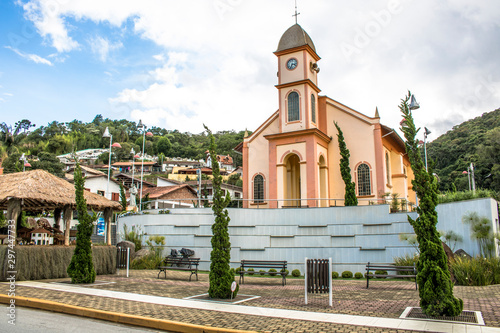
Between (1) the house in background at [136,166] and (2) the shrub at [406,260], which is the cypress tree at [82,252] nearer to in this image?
(2) the shrub at [406,260]

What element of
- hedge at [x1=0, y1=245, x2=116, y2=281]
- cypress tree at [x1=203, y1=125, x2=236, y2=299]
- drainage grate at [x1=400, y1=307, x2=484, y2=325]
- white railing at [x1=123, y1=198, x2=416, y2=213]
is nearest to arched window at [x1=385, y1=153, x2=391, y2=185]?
white railing at [x1=123, y1=198, x2=416, y2=213]

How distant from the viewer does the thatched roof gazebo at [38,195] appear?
599 inches

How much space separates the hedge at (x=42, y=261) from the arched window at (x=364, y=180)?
17.7m

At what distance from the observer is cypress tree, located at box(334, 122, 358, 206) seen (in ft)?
79.5

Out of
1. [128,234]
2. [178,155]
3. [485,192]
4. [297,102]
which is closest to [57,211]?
[128,234]

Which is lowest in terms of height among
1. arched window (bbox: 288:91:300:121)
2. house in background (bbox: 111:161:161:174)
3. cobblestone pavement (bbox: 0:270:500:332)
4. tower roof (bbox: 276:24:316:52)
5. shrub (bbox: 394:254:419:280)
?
cobblestone pavement (bbox: 0:270:500:332)

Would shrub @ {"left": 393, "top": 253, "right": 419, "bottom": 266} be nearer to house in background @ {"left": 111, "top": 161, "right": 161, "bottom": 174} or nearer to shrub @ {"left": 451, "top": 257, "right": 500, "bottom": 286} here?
shrub @ {"left": 451, "top": 257, "right": 500, "bottom": 286}

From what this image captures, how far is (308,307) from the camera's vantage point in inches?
422

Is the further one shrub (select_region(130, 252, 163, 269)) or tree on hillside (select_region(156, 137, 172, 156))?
tree on hillside (select_region(156, 137, 172, 156))

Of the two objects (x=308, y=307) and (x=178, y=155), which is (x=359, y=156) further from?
(x=178, y=155)

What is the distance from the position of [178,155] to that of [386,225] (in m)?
116

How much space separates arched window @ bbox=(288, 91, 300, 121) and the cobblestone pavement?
14.6 m

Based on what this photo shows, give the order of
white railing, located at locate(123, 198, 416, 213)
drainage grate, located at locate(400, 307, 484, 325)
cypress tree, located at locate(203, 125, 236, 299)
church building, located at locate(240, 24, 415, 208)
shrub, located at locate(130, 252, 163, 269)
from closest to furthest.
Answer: drainage grate, located at locate(400, 307, 484, 325) < cypress tree, located at locate(203, 125, 236, 299) < white railing, located at locate(123, 198, 416, 213) < shrub, located at locate(130, 252, 163, 269) < church building, located at locate(240, 24, 415, 208)

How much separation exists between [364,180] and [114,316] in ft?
70.5
